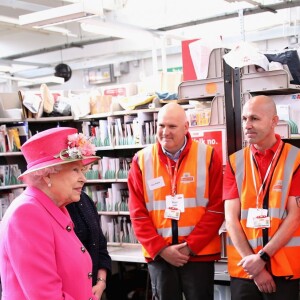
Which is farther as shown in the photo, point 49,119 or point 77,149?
point 49,119

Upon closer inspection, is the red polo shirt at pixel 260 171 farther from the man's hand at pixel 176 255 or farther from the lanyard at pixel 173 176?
the man's hand at pixel 176 255

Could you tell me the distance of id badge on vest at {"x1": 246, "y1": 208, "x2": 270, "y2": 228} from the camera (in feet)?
9.80

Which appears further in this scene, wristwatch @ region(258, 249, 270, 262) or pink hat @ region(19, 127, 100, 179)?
wristwatch @ region(258, 249, 270, 262)

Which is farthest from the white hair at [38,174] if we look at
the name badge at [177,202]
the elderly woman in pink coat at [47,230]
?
the name badge at [177,202]

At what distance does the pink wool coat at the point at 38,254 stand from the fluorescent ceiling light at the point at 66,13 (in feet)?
11.2

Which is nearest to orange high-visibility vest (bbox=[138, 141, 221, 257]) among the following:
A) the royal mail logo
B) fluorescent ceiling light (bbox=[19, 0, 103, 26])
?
the royal mail logo

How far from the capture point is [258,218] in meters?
3.00

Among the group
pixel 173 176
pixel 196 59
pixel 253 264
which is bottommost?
pixel 253 264

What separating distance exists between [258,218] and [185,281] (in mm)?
688

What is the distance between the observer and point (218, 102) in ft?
12.3

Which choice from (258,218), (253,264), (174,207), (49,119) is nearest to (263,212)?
(258,218)

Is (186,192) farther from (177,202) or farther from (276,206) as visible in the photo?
(276,206)

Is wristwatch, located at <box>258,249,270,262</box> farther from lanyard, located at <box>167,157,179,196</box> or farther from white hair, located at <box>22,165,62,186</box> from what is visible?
white hair, located at <box>22,165,62,186</box>

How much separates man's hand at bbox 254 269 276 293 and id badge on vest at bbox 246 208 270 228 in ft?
0.89
